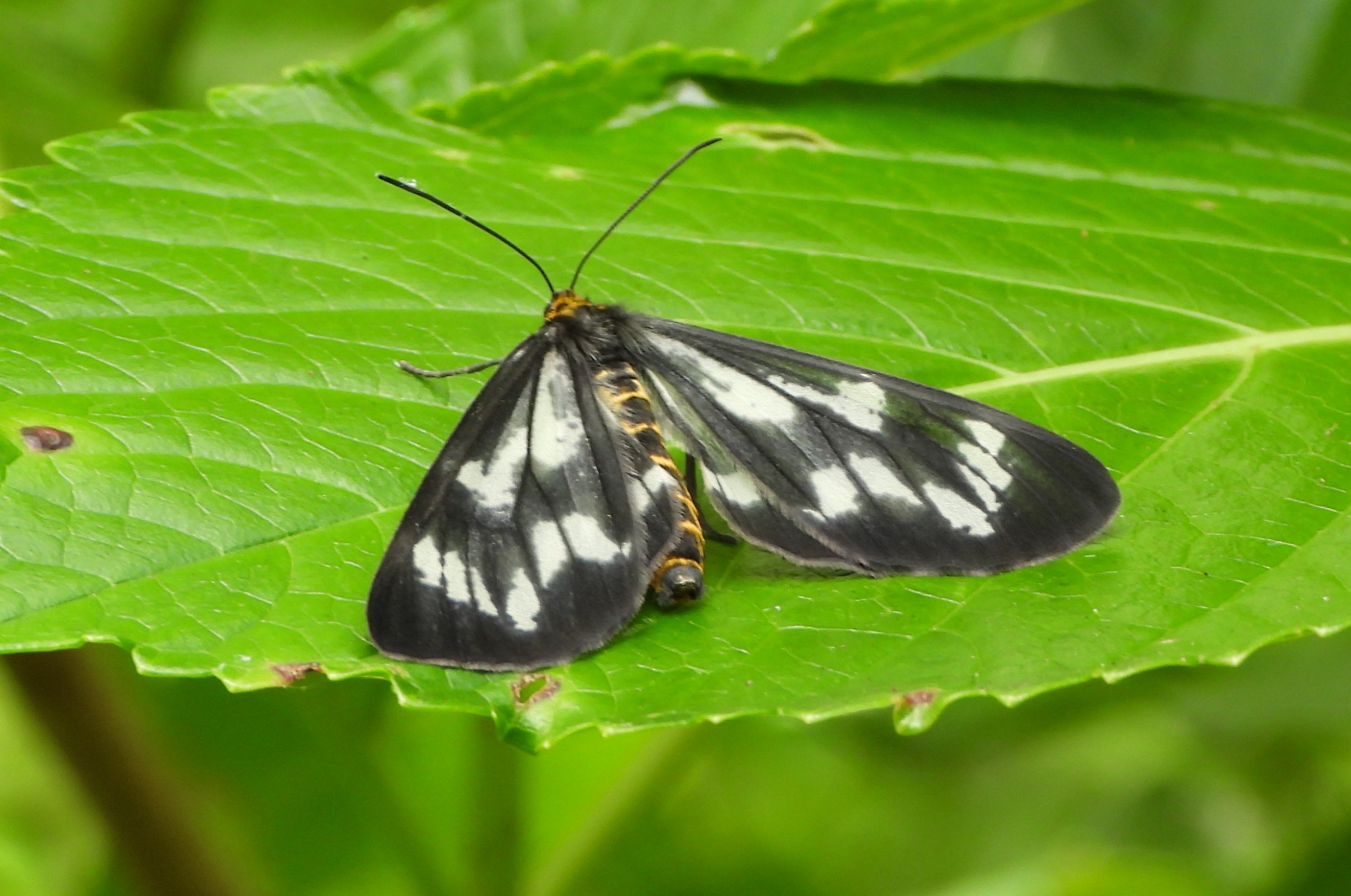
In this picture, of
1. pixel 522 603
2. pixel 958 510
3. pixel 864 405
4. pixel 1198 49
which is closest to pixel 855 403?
pixel 864 405

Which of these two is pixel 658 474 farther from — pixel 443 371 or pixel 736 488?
pixel 443 371

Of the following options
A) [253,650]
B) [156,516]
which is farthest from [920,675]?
[156,516]

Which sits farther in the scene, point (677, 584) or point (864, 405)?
point (864, 405)

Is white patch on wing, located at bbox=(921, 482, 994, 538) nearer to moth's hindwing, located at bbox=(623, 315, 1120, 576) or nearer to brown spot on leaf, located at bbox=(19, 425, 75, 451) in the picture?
moth's hindwing, located at bbox=(623, 315, 1120, 576)

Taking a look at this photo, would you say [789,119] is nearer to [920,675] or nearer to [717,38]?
[717,38]

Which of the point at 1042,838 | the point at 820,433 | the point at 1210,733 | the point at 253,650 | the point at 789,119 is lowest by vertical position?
the point at 1042,838

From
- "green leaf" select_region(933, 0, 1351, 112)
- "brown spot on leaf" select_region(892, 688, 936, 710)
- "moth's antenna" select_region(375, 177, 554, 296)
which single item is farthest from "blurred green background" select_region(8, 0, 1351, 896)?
"brown spot on leaf" select_region(892, 688, 936, 710)
